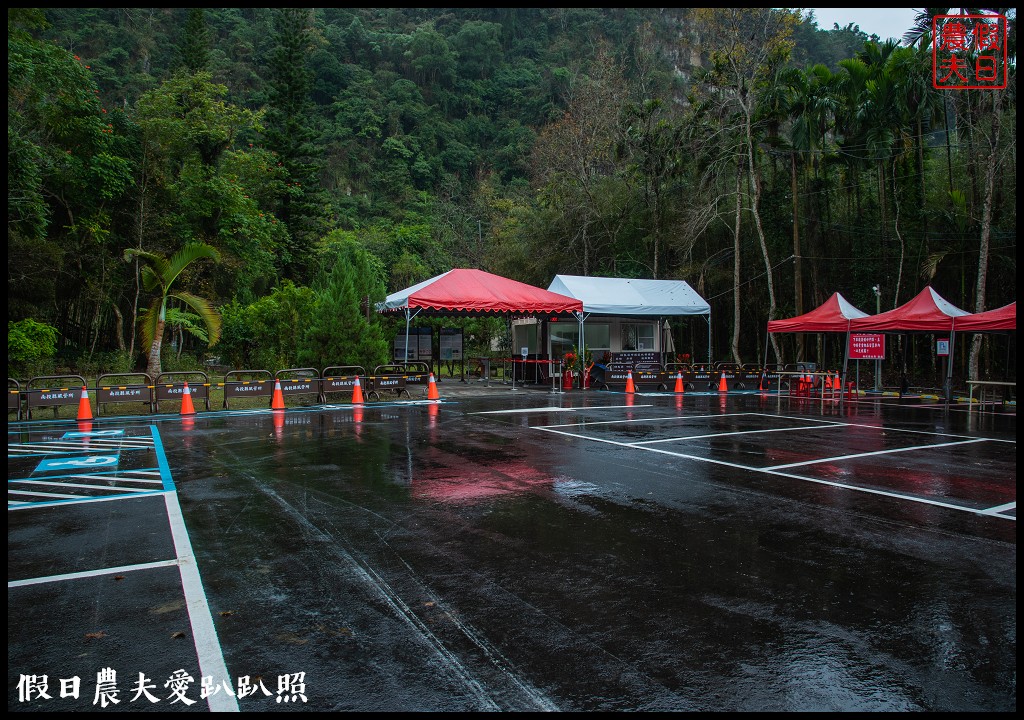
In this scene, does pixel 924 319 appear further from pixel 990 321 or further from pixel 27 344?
pixel 27 344

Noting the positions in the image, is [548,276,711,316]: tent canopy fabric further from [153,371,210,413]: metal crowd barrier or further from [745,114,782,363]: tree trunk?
[153,371,210,413]: metal crowd barrier

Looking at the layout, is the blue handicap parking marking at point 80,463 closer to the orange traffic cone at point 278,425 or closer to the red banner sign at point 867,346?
the orange traffic cone at point 278,425

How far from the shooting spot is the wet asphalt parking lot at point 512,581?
3.37 metres

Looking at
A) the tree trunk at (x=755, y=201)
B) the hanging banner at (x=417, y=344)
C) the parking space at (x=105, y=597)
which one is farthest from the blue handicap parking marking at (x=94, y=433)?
the tree trunk at (x=755, y=201)

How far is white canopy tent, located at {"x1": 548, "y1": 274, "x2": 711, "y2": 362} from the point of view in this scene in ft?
84.3

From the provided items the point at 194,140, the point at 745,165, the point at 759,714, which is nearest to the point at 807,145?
the point at 745,165

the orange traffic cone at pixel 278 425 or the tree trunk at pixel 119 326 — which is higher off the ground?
the tree trunk at pixel 119 326

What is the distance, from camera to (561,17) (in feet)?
276

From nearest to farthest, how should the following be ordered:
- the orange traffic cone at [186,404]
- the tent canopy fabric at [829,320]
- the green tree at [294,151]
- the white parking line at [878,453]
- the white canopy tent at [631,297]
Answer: the white parking line at [878,453] → the orange traffic cone at [186,404] → the tent canopy fabric at [829,320] → the white canopy tent at [631,297] → the green tree at [294,151]

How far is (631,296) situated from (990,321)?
12.9 metres

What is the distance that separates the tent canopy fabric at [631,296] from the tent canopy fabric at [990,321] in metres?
10.7

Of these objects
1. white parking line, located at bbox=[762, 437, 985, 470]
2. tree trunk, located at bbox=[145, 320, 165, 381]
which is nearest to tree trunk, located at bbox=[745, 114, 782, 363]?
white parking line, located at bbox=[762, 437, 985, 470]

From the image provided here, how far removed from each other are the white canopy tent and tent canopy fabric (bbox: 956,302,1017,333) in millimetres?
10328

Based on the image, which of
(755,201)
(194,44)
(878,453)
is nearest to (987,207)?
(755,201)
